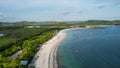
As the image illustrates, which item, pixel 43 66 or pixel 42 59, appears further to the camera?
pixel 42 59

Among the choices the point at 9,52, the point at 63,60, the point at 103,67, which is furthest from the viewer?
the point at 9,52

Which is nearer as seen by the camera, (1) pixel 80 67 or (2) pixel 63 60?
(1) pixel 80 67

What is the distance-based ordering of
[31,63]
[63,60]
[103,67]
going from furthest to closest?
[63,60]
[31,63]
[103,67]

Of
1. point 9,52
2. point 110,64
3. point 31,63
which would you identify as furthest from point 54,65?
point 9,52

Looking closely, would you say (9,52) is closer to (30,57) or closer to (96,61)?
(30,57)

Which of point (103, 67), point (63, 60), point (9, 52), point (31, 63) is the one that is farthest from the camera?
point (9, 52)

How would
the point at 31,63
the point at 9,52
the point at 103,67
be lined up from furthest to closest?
the point at 9,52 → the point at 31,63 → the point at 103,67

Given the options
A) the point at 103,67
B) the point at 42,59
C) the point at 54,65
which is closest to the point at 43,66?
the point at 54,65

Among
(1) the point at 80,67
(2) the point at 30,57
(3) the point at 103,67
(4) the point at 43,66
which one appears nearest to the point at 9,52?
(2) the point at 30,57

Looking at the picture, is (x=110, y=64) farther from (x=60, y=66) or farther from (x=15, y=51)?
(x=15, y=51)
